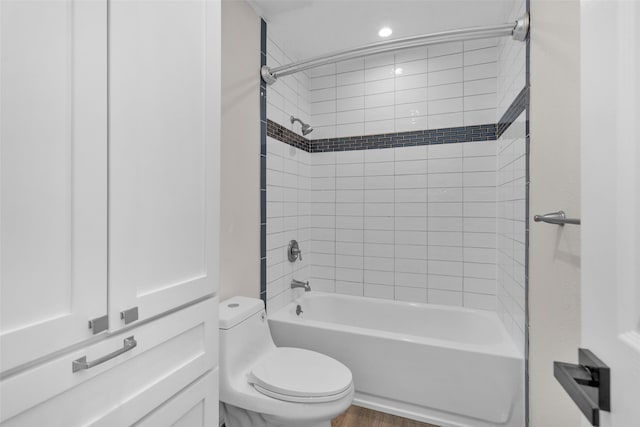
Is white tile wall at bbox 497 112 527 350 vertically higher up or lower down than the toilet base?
higher up

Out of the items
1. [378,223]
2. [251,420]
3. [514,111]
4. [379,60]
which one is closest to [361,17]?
[379,60]

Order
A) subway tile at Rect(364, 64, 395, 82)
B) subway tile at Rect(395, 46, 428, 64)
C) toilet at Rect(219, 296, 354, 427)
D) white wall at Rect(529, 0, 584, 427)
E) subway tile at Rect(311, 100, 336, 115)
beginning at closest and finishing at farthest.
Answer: white wall at Rect(529, 0, 584, 427) < toilet at Rect(219, 296, 354, 427) < subway tile at Rect(395, 46, 428, 64) < subway tile at Rect(364, 64, 395, 82) < subway tile at Rect(311, 100, 336, 115)

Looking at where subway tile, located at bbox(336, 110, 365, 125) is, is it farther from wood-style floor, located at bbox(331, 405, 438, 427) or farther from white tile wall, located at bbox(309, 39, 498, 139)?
wood-style floor, located at bbox(331, 405, 438, 427)

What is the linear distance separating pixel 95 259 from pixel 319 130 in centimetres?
231

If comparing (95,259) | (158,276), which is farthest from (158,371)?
(95,259)

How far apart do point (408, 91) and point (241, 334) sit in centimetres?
217

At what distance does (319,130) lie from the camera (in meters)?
2.74

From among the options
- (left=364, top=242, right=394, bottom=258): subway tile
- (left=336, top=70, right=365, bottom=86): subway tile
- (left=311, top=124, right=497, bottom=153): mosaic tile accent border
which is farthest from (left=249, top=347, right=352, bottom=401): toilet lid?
(left=336, top=70, right=365, bottom=86): subway tile

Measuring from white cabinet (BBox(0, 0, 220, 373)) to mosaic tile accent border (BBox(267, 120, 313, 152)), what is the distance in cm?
118

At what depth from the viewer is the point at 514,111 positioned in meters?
1.73

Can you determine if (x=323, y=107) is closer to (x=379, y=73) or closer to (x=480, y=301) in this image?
(x=379, y=73)

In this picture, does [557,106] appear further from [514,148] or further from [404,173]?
[404,173]

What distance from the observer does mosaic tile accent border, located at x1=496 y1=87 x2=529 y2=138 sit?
153cm

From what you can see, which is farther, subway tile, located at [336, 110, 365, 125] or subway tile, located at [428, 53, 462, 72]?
subway tile, located at [336, 110, 365, 125]
